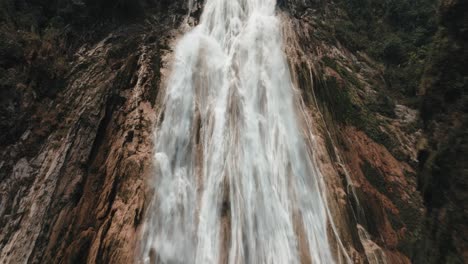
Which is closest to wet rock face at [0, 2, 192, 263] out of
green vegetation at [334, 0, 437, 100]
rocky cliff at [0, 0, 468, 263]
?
rocky cliff at [0, 0, 468, 263]

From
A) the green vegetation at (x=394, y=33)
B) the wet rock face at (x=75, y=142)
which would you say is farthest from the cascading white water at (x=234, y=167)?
the green vegetation at (x=394, y=33)

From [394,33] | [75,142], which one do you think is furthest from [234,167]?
[394,33]

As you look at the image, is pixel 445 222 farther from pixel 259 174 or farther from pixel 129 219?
pixel 129 219

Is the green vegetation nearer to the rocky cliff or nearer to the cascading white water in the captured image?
the rocky cliff

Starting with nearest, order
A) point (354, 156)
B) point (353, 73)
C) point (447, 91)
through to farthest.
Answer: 1. point (447, 91)
2. point (354, 156)
3. point (353, 73)

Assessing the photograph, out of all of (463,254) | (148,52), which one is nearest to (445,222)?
(463,254)

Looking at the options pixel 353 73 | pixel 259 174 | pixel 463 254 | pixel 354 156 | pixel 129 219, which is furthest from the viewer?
pixel 353 73
